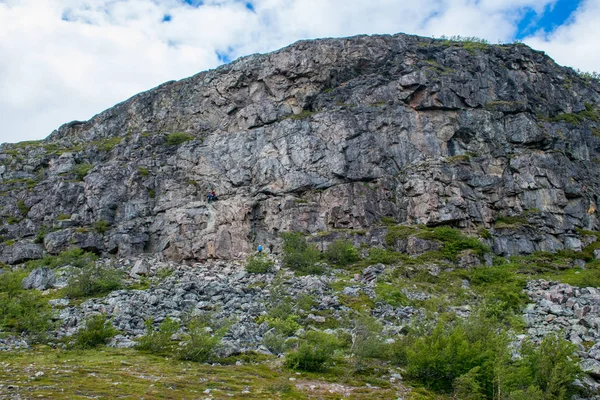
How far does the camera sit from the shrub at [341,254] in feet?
149

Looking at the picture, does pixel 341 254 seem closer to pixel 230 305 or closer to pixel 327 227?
pixel 327 227

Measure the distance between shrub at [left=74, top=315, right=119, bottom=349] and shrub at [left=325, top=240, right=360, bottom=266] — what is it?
24348 millimetres

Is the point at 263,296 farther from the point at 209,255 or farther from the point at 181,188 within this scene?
the point at 181,188

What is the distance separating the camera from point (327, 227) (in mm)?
51281

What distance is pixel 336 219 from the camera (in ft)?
169

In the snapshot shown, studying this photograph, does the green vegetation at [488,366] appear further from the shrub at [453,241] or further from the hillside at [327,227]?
the shrub at [453,241]

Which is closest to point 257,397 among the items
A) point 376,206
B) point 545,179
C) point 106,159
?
point 376,206

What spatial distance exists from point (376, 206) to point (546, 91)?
107 feet

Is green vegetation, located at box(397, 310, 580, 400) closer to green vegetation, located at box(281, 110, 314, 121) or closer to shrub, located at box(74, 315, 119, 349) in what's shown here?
shrub, located at box(74, 315, 119, 349)

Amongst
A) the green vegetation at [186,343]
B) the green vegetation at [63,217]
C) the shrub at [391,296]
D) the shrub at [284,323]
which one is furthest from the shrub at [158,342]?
the green vegetation at [63,217]

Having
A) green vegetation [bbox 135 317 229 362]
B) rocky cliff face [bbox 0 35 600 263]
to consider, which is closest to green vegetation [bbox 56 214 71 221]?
rocky cliff face [bbox 0 35 600 263]

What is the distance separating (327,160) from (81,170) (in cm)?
2920

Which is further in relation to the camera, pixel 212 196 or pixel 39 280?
pixel 212 196

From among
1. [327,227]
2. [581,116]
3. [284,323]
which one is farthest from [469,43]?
[284,323]
